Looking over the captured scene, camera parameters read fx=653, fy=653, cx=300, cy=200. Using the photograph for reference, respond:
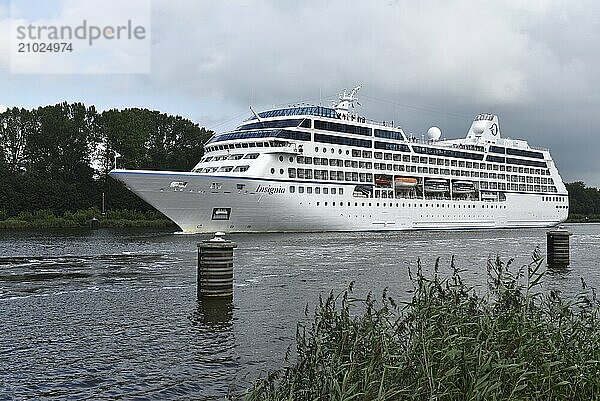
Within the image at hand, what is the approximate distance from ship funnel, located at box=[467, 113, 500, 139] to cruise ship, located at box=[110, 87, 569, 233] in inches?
5.0

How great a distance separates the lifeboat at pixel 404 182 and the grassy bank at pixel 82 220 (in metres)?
25.7

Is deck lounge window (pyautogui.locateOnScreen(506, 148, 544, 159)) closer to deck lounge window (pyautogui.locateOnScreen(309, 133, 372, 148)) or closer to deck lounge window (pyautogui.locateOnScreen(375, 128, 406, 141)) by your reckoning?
deck lounge window (pyautogui.locateOnScreen(375, 128, 406, 141))

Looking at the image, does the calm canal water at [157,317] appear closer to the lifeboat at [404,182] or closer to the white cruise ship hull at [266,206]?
the white cruise ship hull at [266,206]

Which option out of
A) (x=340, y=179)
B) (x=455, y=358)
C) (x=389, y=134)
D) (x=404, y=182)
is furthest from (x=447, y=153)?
(x=455, y=358)

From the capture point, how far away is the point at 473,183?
75688mm

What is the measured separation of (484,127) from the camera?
82.9 m

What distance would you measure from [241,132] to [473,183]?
30824 mm

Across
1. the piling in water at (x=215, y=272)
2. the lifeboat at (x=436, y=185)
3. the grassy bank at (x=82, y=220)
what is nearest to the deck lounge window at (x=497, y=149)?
the lifeboat at (x=436, y=185)

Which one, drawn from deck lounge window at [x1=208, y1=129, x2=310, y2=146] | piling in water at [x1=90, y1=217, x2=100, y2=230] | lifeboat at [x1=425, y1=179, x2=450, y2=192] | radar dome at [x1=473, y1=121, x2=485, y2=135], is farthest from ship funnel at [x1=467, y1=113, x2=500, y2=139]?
piling in water at [x1=90, y1=217, x2=100, y2=230]

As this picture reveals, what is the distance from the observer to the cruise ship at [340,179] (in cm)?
5003

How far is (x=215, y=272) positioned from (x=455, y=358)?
10.9 m

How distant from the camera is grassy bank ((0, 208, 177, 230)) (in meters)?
71.0

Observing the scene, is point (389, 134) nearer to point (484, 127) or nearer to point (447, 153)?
point (447, 153)

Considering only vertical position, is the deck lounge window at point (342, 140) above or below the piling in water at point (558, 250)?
above
